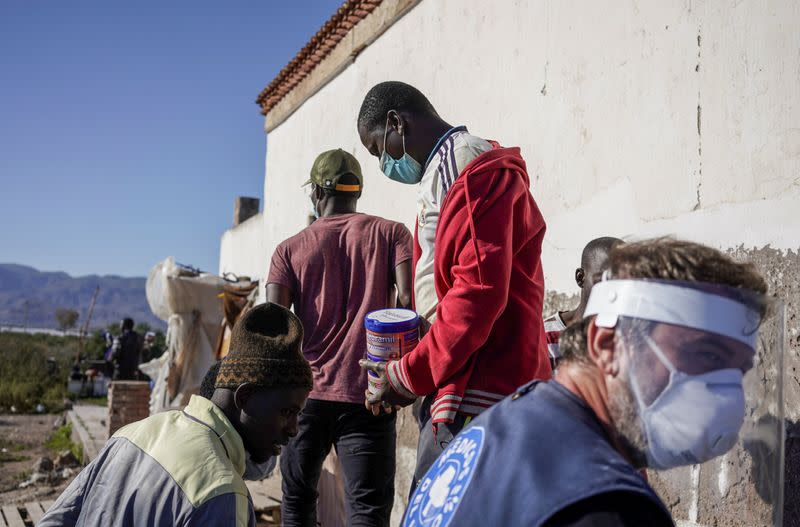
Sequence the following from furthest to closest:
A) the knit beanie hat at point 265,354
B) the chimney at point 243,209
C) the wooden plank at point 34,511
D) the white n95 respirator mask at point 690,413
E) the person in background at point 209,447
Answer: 1. the chimney at point 243,209
2. the wooden plank at point 34,511
3. the knit beanie hat at point 265,354
4. the person in background at point 209,447
5. the white n95 respirator mask at point 690,413

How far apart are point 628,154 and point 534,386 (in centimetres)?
222

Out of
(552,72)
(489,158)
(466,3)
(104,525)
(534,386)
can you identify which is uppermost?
(466,3)

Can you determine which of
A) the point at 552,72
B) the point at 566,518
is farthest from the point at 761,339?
the point at 552,72

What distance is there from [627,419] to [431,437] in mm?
1206

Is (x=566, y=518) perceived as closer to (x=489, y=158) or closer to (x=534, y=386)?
(x=534, y=386)

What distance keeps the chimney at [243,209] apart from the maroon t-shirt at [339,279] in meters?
9.04

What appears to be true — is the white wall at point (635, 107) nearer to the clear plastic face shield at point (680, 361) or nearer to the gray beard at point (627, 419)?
the clear plastic face shield at point (680, 361)

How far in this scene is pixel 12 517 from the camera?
18.0ft

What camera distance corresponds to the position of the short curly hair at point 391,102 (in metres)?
2.80

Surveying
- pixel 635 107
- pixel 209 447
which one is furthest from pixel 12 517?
pixel 635 107

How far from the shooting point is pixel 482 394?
2291mm

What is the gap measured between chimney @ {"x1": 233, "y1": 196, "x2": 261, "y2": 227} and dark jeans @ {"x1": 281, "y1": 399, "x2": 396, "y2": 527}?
939 centimetres

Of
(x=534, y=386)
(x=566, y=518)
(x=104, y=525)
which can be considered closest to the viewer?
(x=566, y=518)

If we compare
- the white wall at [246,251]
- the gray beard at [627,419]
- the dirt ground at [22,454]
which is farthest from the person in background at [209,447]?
the white wall at [246,251]
